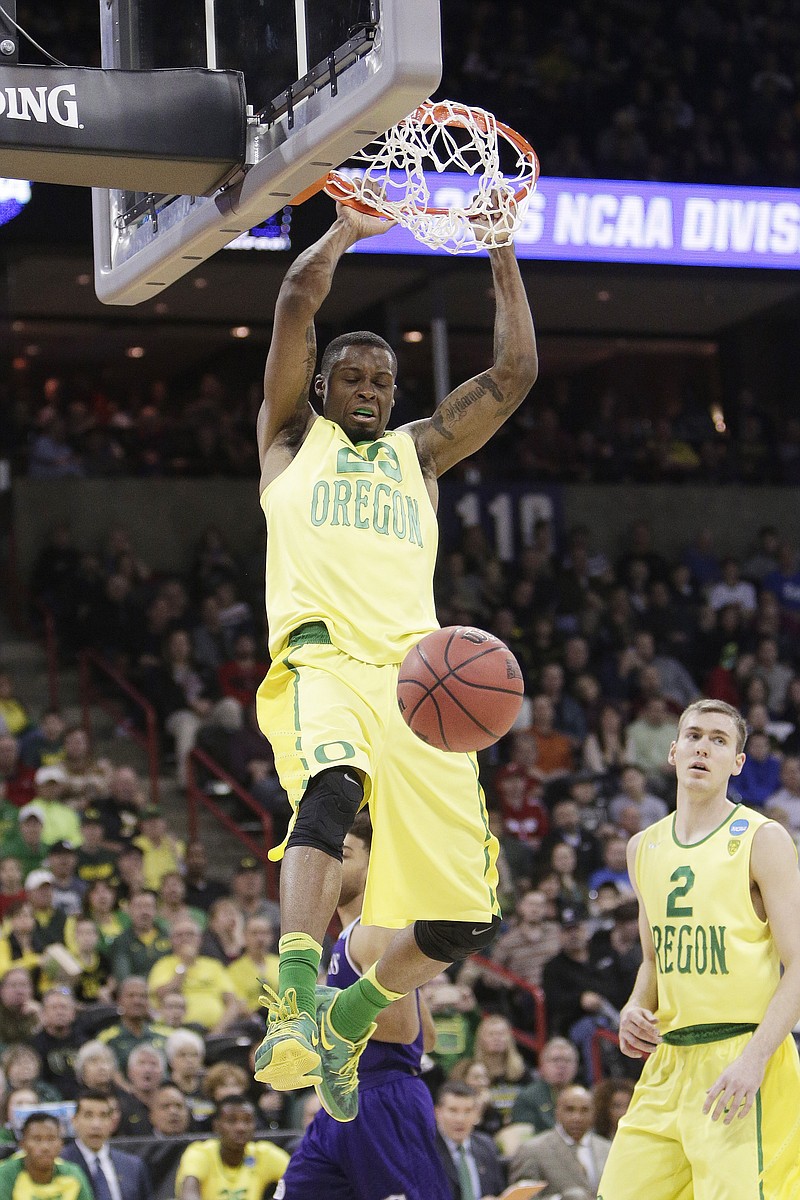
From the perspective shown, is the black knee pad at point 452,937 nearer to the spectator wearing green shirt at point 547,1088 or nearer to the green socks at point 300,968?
the green socks at point 300,968

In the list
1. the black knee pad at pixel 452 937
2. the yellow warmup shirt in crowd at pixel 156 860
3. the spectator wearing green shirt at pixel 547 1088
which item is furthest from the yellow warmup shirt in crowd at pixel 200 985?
the black knee pad at pixel 452 937

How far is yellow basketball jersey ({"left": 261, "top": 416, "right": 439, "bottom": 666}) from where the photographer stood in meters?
5.27

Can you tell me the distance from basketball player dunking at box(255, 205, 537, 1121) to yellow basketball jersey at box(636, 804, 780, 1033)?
673mm

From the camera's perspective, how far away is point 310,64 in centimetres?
A: 464

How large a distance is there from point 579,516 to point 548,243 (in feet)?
14.1

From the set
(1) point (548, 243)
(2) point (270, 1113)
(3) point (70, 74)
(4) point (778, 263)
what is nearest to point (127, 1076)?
(2) point (270, 1113)

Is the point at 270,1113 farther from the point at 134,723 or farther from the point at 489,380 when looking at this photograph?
the point at 134,723

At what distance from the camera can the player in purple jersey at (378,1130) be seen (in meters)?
5.76

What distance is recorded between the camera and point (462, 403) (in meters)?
5.82

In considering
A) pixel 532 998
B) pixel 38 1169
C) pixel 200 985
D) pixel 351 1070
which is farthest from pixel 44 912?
pixel 351 1070

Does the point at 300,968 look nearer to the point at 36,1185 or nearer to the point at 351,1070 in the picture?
the point at 351,1070

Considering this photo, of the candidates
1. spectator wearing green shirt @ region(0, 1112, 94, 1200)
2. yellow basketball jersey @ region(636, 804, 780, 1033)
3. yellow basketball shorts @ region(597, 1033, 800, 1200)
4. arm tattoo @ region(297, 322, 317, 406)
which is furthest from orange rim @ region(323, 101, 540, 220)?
spectator wearing green shirt @ region(0, 1112, 94, 1200)

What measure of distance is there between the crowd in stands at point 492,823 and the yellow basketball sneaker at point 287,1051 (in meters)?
4.28

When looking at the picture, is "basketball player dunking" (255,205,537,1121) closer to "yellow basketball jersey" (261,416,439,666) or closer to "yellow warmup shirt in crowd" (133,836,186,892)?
"yellow basketball jersey" (261,416,439,666)
